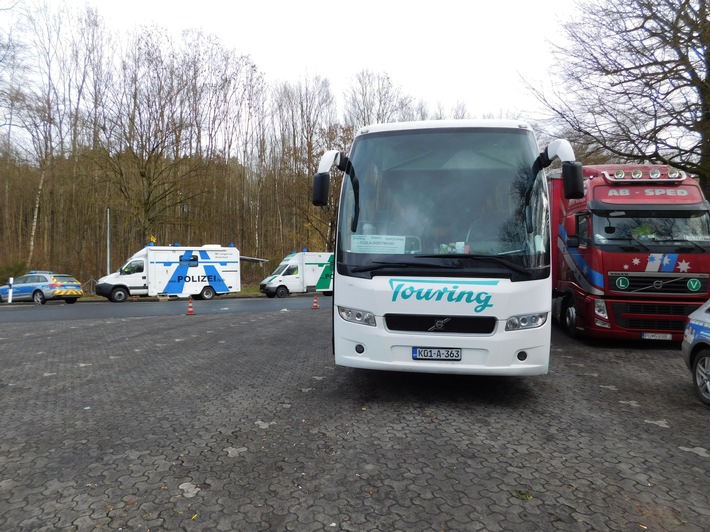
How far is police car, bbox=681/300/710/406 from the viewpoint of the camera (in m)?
5.70

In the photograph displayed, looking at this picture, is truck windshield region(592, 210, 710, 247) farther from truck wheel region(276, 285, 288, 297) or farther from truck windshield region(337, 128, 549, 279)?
truck wheel region(276, 285, 288, 297)

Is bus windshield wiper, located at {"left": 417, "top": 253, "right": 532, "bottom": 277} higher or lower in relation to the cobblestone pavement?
higher

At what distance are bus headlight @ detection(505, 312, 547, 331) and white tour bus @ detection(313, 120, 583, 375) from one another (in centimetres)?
1

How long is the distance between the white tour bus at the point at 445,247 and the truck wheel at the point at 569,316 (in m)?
5.47

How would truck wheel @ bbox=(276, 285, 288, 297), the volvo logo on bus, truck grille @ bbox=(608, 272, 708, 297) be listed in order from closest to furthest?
the volvo logo on bus → truck grille @ bbox=(608, 272, 708, 297) → truck wheel @ bbox=(276, 285, 288, 297)

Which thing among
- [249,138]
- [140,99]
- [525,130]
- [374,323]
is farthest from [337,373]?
[249,138]

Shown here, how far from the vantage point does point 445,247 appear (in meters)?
5.32

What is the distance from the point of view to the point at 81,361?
26.8ft

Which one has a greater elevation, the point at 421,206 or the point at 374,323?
the point at 421,206

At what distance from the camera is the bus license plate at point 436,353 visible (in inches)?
205

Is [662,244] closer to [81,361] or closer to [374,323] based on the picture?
[374,323]

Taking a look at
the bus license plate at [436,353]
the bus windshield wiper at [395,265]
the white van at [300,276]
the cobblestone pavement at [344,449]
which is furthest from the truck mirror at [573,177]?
the white van at [300,276]

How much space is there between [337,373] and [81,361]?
444 cm

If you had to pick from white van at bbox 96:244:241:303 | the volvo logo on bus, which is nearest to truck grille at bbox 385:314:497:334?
the volvo logo on bus
